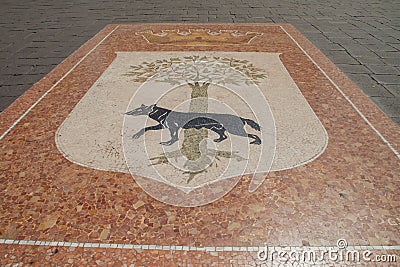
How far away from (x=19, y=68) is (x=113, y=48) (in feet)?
2.75

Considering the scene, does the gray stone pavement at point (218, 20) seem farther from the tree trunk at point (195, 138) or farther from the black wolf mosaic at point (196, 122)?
the tree trunk at point (195, 138)

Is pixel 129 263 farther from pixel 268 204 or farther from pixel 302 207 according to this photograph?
pixel 302 207

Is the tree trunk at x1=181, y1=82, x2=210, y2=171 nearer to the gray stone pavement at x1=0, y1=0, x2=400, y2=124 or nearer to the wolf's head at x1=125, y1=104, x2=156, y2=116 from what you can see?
the wolf's head at x1=125, y1=104, x2=156, y2=116

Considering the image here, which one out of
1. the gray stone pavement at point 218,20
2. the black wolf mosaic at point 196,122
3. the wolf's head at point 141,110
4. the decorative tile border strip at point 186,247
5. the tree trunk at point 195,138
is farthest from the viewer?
the gray stone pavement at point 218,20

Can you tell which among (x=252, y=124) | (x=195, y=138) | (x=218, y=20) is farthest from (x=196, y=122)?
(x=218, y=20)

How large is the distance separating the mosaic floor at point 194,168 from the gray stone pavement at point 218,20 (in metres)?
0.29

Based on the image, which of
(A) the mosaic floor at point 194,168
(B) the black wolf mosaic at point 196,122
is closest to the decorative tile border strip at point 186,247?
(A) the mosaic floor at point 194,168

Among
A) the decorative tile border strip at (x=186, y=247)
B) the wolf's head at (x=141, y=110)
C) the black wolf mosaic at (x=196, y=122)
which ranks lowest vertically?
the decorative tile border strip at (x=186, y=247)

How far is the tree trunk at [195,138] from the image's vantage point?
5.91ft

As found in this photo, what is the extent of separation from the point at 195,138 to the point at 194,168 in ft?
0.83

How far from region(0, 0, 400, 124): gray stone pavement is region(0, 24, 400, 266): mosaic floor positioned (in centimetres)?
29

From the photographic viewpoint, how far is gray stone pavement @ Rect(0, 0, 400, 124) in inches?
117

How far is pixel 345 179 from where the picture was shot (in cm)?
174

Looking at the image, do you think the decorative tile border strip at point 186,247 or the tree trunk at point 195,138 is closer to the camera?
the decorative tile border strip at point 186,247
